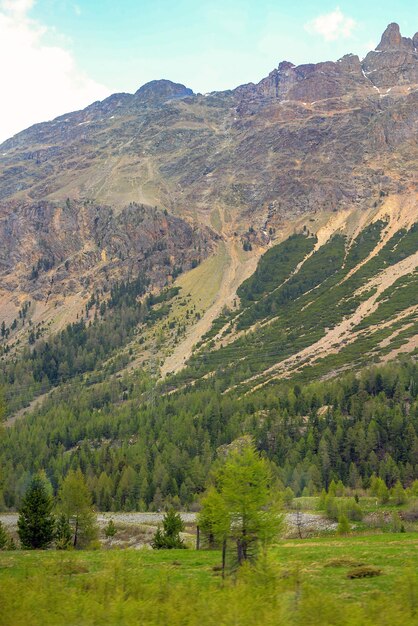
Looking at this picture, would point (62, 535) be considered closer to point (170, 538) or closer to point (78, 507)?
point (78, 507)

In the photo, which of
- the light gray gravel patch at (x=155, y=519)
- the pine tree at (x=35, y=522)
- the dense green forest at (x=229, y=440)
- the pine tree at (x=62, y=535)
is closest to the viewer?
the pine tree at (x=62, y=535)

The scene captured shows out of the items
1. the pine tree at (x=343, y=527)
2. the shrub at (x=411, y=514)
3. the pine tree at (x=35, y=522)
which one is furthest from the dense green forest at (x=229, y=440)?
the pine tree at (x=35, y=522)

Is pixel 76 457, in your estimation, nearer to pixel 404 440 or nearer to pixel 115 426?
pixel 115 426

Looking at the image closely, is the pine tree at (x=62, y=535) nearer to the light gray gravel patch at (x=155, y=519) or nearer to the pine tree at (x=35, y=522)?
the pine tree at (x=35, y=522)

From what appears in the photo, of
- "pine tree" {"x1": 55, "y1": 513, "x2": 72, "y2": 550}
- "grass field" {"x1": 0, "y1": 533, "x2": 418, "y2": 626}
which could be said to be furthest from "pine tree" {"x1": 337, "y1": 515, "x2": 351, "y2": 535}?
"grass field" {"x1": 0, "y1": 533, "x2": 418, "y2": 626}

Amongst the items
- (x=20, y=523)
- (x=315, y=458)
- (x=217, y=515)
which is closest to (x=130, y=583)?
(x=217, y=515)

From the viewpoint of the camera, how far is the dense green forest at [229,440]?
409 ft

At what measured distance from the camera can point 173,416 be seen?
172250mm

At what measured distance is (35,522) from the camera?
191ft

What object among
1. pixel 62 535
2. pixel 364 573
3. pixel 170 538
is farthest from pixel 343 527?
pixel 364 573

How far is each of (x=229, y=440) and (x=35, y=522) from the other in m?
96.7

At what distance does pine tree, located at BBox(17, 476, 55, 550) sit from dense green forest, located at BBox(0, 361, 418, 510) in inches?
2018

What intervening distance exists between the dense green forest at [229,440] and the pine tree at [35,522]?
5125cm

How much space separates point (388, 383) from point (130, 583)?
14726cm
